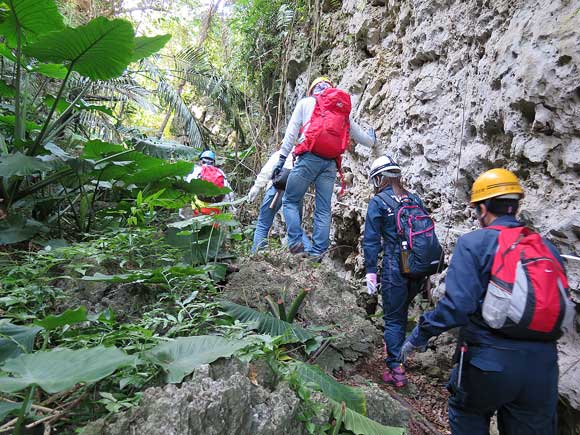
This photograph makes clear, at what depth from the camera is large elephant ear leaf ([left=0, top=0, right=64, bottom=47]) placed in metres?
3.36

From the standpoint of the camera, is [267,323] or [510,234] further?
[267,323]

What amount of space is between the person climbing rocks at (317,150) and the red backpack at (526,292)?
7.21ft

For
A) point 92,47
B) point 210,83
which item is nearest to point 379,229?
point 92,47

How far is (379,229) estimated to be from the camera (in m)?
3.39

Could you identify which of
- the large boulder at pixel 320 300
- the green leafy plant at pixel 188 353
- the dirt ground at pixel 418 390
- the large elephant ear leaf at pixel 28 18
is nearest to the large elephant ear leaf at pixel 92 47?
the large elephant ear leaf at pixel 28 18

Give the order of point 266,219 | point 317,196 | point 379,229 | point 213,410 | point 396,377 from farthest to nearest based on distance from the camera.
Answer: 1. point 266,219
2. point 317,196
3. point 379,229
4. point 396,377
5. point 213,410

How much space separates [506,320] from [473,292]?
0.20 metres

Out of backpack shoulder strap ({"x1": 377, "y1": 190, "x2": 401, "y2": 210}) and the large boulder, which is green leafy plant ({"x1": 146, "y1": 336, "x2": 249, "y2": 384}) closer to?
the large boulder

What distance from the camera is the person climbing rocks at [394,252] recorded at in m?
3.18

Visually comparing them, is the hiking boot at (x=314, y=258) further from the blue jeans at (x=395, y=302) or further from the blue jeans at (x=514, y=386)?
the blue jeans at (x=514, y=386)

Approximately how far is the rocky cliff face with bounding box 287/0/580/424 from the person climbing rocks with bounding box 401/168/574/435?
1.97ft

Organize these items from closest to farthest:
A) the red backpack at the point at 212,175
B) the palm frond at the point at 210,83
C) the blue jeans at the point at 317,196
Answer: the blue jeans at the point at 317,196, the red backpack at the point at 212,175, the palm frond at the point at 210,83

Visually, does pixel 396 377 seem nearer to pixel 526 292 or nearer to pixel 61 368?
pixel 526 292

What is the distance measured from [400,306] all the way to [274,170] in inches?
82.8
